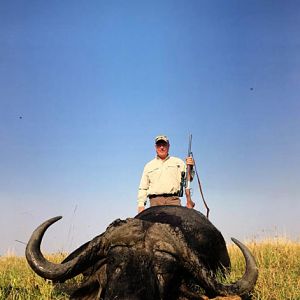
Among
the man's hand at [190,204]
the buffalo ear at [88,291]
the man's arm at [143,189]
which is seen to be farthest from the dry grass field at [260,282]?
the man's arm at [143,189]

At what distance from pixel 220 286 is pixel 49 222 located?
192cm

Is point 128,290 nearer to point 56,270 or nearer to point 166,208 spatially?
point 56,270

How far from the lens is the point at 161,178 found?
8906 mm

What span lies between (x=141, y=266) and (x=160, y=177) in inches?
182

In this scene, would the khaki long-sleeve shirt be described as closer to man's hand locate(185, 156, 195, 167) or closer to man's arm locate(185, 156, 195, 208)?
man's arm locate(185, 156, 195, 208)

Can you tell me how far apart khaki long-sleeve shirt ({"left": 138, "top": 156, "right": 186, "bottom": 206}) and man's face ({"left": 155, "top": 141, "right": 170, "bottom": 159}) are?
85 millimetres

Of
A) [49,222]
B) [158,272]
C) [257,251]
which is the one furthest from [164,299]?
[257,251]

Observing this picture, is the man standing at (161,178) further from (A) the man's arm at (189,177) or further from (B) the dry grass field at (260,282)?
(B) the dry grass field at (260,282)

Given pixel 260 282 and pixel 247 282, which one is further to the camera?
pixel 260 282

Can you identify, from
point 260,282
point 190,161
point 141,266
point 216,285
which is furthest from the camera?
point 190,161

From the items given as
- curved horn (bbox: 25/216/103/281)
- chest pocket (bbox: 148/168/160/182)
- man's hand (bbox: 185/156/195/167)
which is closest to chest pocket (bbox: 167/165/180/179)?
chest pocket (bbox: 148/168/160/182)

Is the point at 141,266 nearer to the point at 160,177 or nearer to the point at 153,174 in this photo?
the point at 160,177

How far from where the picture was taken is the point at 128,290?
13.2 feet

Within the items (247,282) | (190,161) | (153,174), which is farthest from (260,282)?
(190,161)
